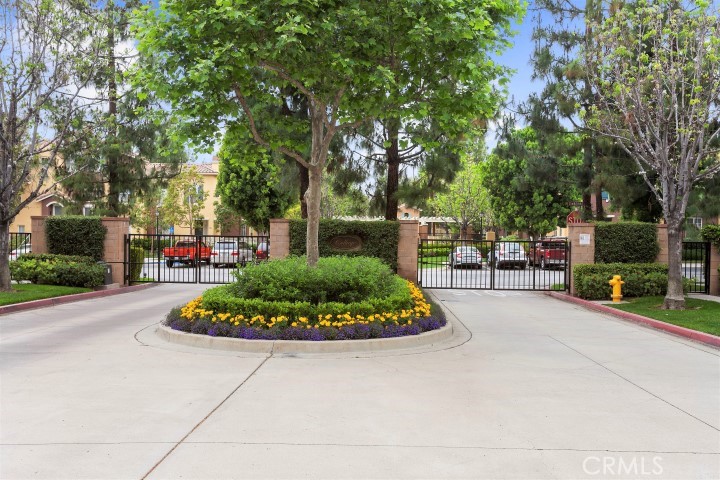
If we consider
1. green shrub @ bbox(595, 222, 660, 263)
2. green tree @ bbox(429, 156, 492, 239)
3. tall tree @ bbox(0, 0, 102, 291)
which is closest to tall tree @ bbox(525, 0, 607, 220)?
green shrub @ bbox(595, 222, 660, 263)

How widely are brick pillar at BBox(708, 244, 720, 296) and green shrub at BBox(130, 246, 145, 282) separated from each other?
18901mm

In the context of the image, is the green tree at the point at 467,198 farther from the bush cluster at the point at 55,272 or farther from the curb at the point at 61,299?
the bush cluster at the point at 55,272

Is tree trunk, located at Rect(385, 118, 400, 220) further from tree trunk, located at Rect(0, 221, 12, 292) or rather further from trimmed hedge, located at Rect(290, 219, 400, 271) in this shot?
tree trunk, located at Rect(0, 221, 12, 292)

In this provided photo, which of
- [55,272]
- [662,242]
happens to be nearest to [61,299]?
[55,272]

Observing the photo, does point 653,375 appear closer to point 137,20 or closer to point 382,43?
point 382,43

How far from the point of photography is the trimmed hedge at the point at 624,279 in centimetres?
1705

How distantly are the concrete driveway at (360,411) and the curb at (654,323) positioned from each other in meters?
0.51

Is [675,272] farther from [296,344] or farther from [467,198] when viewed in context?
[467,198]

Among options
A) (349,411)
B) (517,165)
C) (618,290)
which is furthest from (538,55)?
(517,165)

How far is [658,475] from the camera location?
4.24 metres

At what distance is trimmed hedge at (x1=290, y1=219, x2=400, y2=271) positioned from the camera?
19406mm

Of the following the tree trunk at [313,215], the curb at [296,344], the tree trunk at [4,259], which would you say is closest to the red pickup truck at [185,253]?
the tree trunk at [4,259]

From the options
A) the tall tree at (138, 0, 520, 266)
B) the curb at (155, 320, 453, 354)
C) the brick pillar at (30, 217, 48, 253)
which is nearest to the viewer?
the curb at (155, 320, 453, 354)

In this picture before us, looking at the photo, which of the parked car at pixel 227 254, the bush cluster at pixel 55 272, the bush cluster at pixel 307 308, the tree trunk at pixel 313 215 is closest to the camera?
the bush cluster at pixel 307 308
